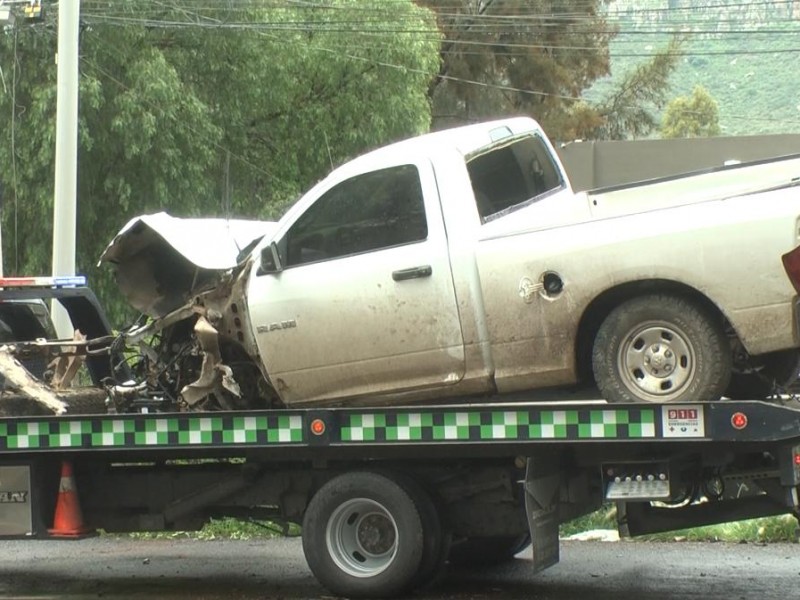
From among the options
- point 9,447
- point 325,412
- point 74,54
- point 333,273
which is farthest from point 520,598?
point 74,54

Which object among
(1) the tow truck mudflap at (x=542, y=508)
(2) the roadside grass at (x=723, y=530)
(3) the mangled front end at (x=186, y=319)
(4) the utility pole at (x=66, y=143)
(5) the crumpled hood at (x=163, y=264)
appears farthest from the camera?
(4) the utility pole at (x=66, y=143)

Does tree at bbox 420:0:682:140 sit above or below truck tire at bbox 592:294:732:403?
above

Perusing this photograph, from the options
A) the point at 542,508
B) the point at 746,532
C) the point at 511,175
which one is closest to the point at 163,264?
the point at 511,175

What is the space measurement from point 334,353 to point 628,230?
6.18 feet

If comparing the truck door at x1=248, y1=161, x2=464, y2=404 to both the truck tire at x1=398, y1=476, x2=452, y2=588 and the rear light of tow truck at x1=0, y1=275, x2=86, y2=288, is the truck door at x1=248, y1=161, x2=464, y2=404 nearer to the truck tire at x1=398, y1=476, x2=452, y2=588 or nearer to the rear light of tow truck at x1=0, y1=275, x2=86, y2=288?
the truck tire at x1=398, y1=476, x2=452, y2=588

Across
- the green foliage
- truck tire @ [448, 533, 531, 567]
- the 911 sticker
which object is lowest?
truck tire @ [448, 533, 531, 567]

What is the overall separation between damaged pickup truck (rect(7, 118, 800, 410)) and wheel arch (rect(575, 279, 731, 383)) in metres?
0.01

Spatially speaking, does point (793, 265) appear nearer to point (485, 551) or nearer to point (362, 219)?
point (362, 219)

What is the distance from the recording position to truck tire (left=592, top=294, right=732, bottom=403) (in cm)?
637

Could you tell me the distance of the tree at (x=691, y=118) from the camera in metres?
69.2

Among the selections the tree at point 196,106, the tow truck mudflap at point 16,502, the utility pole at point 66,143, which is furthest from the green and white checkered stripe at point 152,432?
the tree at point 196,106

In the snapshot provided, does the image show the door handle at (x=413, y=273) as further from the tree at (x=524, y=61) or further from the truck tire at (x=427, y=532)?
the tree at (x=524, y=61)

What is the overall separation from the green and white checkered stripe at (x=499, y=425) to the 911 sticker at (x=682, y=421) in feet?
0.22

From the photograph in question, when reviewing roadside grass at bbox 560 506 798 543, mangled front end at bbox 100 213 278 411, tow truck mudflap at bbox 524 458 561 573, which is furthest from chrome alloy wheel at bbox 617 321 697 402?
roadside grass at bbox 560 506 798 543
